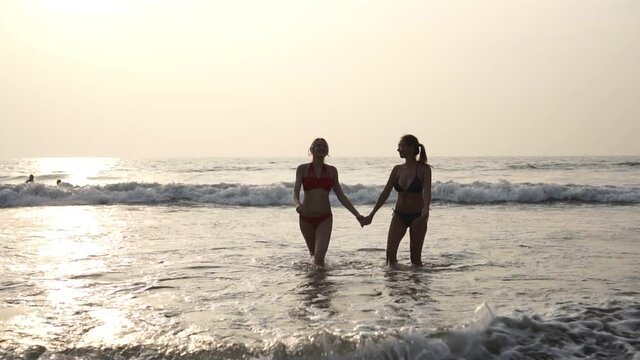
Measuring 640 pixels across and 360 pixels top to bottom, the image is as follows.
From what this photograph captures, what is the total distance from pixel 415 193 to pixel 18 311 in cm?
523

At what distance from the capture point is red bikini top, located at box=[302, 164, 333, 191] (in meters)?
8.59

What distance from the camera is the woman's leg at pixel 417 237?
8.48 metres

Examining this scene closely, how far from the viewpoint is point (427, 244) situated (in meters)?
11.3

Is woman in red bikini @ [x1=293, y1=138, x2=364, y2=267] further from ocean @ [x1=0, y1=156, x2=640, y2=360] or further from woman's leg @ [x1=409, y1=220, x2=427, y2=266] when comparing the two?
woman's leg @ [x1=409, y1=220, x2=427, y2=266]

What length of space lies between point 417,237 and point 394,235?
0.34 meters

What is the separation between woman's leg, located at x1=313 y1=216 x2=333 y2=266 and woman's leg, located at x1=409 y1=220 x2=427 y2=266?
121 cm

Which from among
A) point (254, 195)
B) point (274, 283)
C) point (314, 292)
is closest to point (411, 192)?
point (314, 292)

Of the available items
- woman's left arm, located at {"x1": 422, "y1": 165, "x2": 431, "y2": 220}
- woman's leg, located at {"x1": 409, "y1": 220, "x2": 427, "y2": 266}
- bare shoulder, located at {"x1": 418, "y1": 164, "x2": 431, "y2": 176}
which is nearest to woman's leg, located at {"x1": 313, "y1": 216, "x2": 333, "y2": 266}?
woman's leg, located at {"x1": 409, "y1": 220, "x2": 427, "y2": 266}

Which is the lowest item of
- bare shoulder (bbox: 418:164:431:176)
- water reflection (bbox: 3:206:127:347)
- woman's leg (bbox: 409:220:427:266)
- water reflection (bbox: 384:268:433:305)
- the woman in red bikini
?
water reflection (bbox: 384:268:433:305)

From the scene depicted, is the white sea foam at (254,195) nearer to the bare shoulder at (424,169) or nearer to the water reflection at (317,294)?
the bare shoulder at (424,169)

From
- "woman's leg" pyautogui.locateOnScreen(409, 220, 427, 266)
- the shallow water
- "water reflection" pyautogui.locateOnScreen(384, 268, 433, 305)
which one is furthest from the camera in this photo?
"woman's leg" pyautogui.locateOnScreen(409, 220, 427, 266)

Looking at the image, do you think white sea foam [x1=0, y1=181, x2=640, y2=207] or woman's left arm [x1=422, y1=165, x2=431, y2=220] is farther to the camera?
white sea foam [x1=0, y1=181, x2=640, y2=207]

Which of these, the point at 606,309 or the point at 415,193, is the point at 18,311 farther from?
the point at 606,309

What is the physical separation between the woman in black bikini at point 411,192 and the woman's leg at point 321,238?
1.87ft
